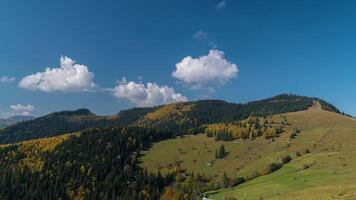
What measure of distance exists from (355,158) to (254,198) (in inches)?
2684

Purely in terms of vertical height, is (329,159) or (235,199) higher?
(329,159)

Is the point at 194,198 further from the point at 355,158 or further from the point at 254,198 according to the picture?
the point at 355,158

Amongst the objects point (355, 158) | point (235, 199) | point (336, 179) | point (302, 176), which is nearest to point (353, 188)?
point (336, 179)

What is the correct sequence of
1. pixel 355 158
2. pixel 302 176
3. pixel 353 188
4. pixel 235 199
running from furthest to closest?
pixel 355 158 → pixel 302 176 → pixel 235 199 → pixel 353 188

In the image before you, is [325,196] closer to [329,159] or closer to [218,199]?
[218,199]

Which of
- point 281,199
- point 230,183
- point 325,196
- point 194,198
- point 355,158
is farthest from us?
point 230,183

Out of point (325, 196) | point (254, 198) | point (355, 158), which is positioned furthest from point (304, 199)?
point (355, 158)

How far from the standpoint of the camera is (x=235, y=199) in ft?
462

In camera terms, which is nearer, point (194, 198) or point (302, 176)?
point (302, 176)

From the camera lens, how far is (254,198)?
12950 cm

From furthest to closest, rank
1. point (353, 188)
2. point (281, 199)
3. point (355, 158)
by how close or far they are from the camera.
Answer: point (355, 158)
point (281, 199)
point (353, 188)

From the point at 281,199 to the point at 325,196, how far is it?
57.1 ft

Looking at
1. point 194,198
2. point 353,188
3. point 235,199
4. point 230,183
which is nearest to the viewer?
point 353,188

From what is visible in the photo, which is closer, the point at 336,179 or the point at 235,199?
the point at 336,179
